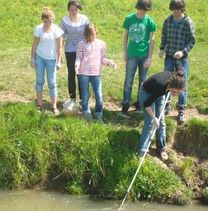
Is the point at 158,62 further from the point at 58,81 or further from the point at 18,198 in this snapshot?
the point at 18,198

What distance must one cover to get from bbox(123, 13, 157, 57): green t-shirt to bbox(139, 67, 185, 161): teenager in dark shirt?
4.23ft

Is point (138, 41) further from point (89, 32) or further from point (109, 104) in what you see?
point (109, 104)

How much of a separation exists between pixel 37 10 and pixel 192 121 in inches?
410

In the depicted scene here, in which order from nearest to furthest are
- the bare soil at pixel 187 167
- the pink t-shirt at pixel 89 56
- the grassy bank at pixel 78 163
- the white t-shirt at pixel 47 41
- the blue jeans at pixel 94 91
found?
the grassy bank at pixel 78 163
the bare soil at pixel 187 167
the pink t-shirt at pixel 89 56
the blue jeans at pixel 94 91
the white t-shirt at pixel 47 41

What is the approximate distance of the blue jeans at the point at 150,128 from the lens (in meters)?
8.70

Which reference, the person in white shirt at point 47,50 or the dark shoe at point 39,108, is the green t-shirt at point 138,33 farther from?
the dark shoe at point 39,108

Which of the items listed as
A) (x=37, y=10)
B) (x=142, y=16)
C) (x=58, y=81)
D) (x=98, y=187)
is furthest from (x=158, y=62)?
(x=37, y=10)

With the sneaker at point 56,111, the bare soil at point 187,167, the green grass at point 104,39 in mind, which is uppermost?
the green grass at point 104,39

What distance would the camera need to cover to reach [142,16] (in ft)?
32.5

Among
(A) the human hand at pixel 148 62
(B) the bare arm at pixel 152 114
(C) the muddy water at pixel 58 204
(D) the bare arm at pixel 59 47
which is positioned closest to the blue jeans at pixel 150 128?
(B) the bare arm at pixel 152 114

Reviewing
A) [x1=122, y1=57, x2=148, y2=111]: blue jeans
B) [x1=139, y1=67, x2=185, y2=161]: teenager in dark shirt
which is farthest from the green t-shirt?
[x1=139, y1=67, x2=185, y2=161]: teenager in dark shirt

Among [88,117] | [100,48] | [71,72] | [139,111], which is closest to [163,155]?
[139,111]

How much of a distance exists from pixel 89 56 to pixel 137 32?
94 centimetres

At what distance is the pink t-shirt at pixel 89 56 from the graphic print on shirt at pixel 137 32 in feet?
1.91
